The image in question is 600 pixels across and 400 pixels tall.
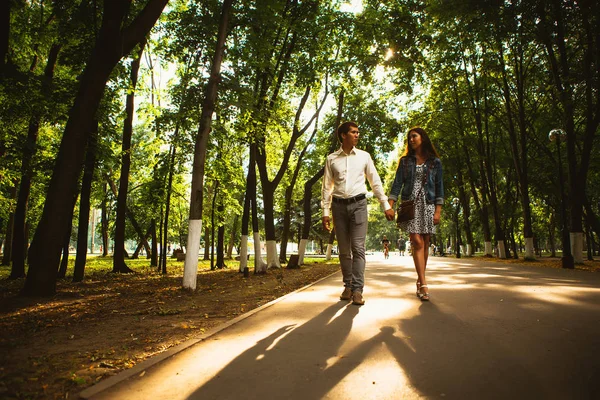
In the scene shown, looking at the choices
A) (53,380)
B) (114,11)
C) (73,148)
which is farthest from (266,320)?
(114,11)

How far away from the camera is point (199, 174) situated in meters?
8.87

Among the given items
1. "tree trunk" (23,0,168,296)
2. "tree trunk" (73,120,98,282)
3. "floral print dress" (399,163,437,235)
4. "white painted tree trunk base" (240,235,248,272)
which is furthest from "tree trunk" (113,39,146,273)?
"floral print dress" (399,163,437,235)

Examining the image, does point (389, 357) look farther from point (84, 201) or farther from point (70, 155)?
point (84, 201)

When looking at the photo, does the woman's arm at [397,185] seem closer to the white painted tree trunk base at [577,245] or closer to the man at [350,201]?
the man at [350,201]

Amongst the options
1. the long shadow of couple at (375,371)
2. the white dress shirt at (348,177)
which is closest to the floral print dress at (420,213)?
the white dress shirt at (348,177)

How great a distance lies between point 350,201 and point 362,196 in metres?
0.19

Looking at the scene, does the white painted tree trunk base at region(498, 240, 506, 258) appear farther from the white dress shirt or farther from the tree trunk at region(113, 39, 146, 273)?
the tree trunk at region(113, 39, 146, 273)

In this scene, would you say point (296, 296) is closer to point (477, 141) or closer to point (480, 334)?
point (480, 334)

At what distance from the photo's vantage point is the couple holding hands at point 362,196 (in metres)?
5.31

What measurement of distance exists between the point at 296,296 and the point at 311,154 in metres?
21.5

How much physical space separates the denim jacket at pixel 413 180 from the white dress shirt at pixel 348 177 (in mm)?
412

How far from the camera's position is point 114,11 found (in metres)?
7.79

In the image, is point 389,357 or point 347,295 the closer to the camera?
point 389,357

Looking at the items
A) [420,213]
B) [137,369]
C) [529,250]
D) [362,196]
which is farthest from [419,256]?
[529,250]
